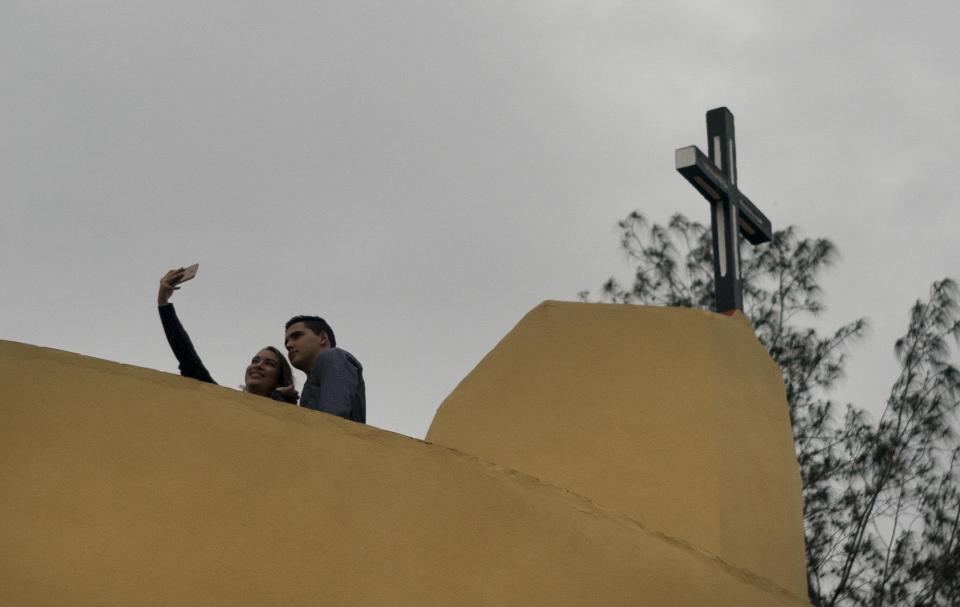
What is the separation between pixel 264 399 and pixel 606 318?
2254 millimetres

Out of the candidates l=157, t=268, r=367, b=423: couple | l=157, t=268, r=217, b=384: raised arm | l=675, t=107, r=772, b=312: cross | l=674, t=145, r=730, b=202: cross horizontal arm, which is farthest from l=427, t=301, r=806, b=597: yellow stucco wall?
l=157, t=268, r=217, b=384: raised arm

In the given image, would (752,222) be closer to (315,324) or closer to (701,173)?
(701,173)

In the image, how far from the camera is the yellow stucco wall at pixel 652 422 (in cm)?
521

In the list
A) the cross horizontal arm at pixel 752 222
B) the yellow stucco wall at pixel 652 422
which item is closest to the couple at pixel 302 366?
the yellow stucco wall at pixel 652 422

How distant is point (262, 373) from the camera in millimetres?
4406

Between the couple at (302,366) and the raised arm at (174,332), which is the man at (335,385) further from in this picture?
the raised arm at (174,332)

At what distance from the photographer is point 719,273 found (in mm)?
6465

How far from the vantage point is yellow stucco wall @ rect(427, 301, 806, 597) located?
521 cm

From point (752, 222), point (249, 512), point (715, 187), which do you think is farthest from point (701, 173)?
point (249, 512)

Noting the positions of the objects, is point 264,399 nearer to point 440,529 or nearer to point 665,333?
point 440,529

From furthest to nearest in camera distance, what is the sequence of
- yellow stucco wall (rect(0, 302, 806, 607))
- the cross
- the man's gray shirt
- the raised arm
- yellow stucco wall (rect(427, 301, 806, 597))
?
the cross → yellow stucco wall (rect(427, 301, 806, 597)) → the raised arm → the man's gray shirt → yellow stucco wall (rect(0, 302, 806, 607))

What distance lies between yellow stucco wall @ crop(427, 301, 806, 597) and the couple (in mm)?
1304

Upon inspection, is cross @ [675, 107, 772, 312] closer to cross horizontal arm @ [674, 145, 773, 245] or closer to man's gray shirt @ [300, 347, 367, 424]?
cross horizontal arm @ [674, 145, 773, 245]

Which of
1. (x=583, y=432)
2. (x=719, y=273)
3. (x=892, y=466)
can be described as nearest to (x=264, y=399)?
(x=583, y=432)
